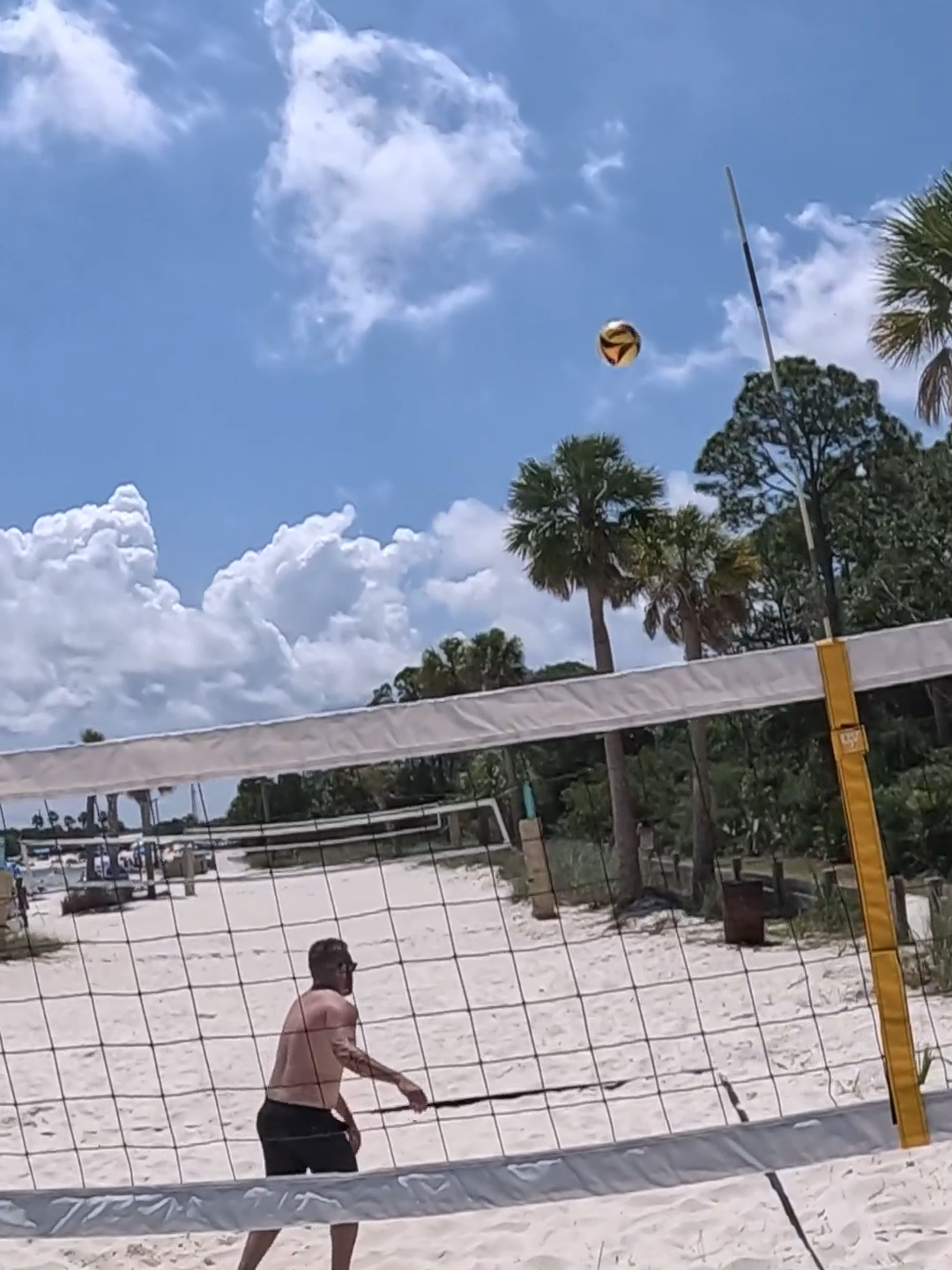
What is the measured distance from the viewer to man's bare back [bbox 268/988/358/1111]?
160 inches

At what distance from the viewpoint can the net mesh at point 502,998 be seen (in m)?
6.27

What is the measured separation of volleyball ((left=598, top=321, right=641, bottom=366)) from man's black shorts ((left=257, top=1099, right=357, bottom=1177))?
5.21 meters

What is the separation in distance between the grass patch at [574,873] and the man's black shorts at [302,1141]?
449 inches

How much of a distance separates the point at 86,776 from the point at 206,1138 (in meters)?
4.26

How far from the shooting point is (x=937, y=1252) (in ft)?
13.5

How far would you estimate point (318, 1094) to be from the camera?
4.04 meters

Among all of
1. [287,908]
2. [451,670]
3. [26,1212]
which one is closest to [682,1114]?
[26,1212]

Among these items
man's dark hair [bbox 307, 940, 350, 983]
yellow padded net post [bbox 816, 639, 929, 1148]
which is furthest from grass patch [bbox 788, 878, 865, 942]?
yellow padded net post [bbox 816, 639, 929, 1148]

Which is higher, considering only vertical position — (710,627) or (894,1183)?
(710,627)

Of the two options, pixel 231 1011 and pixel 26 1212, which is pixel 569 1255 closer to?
pixel 26 1212

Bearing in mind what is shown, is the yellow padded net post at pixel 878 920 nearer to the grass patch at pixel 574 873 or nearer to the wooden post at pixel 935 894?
the wooden post at pixel 935 894

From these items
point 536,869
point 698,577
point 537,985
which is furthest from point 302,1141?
point 698,577

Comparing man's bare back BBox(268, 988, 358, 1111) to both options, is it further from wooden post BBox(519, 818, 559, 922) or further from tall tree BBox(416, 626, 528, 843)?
tall tree BBox(416, 626, 528, 843)

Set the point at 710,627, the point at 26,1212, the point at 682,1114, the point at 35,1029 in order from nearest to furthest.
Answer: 1. the point at 26,1212
2. the point at 682,1114
3. the point at 35,1029
4. the point at 710,627
